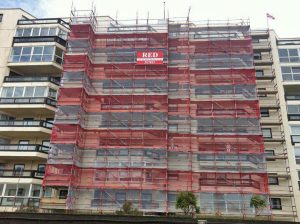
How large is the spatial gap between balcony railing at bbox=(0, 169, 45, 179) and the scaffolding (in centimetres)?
224

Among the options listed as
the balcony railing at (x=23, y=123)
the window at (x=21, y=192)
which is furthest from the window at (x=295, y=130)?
the window at (x=21, y=192)

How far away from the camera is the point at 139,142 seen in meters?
35.8

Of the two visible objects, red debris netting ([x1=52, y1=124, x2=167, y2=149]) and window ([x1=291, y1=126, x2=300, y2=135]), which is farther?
window ([x1=291, y1=126, x2=300, y2=135])

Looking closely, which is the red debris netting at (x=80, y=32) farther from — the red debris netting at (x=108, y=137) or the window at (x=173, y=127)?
the window at (x=173, y=127)

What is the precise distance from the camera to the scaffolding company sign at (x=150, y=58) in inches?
1538

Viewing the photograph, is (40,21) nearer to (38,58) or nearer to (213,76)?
(38,58)

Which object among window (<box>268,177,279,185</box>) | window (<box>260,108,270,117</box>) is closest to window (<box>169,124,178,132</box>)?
window (<box>260,108,270,117</box>)

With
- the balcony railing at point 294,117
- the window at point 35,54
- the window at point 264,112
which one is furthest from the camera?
the window at point 35,54

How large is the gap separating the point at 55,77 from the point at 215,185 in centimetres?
2420

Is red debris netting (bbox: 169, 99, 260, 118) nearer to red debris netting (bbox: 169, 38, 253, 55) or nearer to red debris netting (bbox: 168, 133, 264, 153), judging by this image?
red debris netting (bbox: 168, 133, 264, 153)

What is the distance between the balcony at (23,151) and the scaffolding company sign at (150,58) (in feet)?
49.1

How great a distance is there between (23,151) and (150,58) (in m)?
17.9

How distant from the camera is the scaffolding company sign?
39.1m

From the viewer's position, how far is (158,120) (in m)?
36.7
